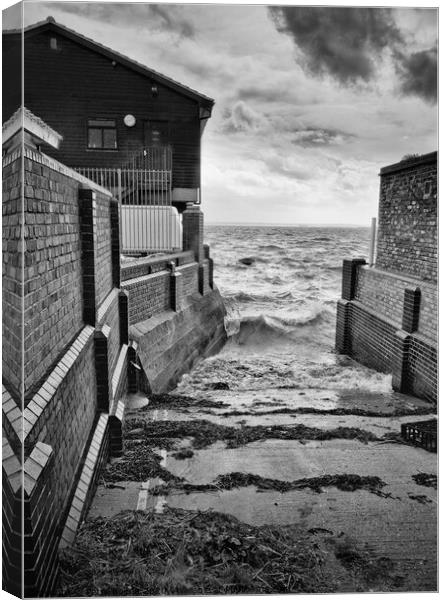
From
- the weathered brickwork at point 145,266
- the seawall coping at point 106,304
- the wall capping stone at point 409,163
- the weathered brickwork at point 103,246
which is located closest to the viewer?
the seawall coping at point 106,304

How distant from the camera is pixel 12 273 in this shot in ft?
8.89

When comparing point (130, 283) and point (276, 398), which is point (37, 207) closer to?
point (276, 398)

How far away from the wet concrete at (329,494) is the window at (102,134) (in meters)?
11.1

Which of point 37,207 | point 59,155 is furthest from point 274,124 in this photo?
point 59,155

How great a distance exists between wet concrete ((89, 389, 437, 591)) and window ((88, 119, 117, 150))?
11.1 metres

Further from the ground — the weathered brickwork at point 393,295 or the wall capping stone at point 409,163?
the wall capping stone at point 409,163

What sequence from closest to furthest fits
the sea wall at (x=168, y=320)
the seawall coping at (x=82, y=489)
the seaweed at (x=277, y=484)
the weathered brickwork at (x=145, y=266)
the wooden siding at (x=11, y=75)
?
the seawall coping at (x=82, y=489) → the wooden siding at (x=11, y=75) → the seaweed at (x=277, y=484) → the sea wall at (x=168, y=320) → the weathered brickwork at (x=145, y=266)

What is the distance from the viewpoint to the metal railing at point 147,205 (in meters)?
11.4

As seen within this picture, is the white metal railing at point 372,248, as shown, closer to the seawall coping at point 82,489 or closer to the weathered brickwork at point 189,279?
the weathered brickwork at point 189,279

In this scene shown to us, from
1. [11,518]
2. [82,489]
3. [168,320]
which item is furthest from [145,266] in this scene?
[11,518]

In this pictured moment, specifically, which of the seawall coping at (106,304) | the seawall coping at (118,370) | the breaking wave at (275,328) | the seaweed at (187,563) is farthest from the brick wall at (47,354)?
the breaking wave at (275,328)

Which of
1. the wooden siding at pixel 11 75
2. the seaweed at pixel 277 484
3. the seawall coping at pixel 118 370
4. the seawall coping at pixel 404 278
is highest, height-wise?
the wooden siding at pixel 11 75

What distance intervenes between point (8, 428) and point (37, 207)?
1318 millimetres

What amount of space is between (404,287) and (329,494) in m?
4.53
